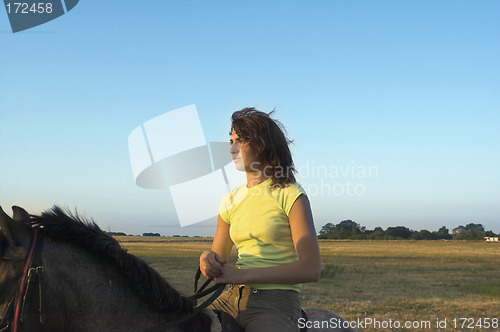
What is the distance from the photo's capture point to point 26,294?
206cm

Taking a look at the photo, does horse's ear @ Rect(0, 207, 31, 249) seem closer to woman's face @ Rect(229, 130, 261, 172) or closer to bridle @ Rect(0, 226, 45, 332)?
bridle @ Rect(0, 226, 45, 332)

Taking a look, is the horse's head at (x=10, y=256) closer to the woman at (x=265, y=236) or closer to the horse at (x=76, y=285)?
the horse at (x=76, y=285)

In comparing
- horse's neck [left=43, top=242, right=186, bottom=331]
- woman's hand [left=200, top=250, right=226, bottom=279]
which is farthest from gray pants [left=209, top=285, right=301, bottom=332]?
horse's neck [left=43, top=242, right=186, bottom=331]

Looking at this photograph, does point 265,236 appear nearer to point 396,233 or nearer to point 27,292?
point 27,292

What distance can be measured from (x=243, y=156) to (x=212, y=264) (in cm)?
74

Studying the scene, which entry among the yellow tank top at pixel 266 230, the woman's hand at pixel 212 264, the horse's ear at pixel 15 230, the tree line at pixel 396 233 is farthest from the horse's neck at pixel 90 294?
the tree line at pixel 396 233

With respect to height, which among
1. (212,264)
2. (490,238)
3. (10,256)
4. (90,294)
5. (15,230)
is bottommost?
(490,238)

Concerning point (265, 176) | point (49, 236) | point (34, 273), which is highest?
point (265, 176)

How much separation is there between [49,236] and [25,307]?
0.38 meters

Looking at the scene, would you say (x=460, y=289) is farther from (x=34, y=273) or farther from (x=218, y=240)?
(x=34, y=273)

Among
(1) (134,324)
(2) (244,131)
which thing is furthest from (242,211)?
(1) (134,324)

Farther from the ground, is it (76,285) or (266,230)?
(266,230)

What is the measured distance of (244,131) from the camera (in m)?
2.79

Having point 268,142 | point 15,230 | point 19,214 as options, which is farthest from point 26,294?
point 268,142
